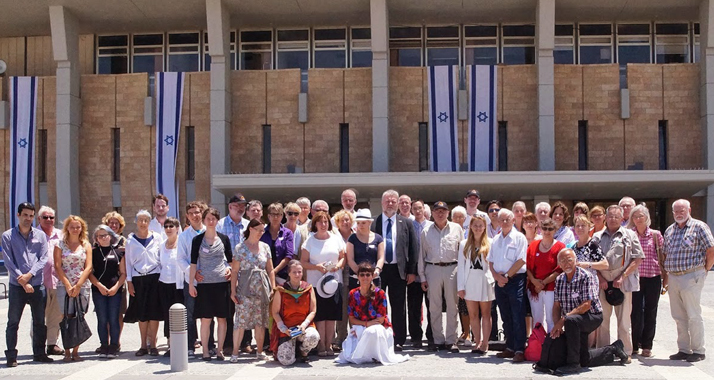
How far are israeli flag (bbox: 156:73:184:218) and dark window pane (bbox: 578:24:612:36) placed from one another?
1569cm

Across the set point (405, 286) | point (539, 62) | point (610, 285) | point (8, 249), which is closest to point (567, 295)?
point (610, 285)

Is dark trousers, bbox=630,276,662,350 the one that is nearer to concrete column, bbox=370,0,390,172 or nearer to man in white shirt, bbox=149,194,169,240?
man in white shirt, bbox=149,194,169,240

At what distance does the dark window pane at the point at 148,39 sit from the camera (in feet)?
106

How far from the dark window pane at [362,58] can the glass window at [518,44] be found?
5.24 m

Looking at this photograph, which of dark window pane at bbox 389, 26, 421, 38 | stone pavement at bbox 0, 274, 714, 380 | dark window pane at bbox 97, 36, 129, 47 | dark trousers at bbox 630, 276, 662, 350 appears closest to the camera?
stone pavement at bbox 0, 274, 714, 380

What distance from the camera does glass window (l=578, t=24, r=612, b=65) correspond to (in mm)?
31062

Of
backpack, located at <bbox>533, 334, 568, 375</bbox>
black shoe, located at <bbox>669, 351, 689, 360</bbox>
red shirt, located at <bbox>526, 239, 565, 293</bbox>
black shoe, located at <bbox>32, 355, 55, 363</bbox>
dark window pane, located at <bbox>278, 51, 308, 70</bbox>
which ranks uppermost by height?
dark window pane, located at <bbox>278, 51, 308, 70</bbox>

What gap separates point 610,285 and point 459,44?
2249 centimetres

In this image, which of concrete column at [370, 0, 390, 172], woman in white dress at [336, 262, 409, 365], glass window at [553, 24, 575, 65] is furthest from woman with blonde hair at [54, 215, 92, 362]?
glass window at [553, 24, 575, 65]

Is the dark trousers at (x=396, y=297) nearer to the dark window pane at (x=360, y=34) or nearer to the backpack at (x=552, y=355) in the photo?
the backpack at (x=552, y=355)

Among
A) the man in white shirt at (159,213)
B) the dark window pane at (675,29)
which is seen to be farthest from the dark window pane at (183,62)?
the man in white shirt at (159,213)

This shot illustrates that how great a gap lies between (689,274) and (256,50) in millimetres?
24126

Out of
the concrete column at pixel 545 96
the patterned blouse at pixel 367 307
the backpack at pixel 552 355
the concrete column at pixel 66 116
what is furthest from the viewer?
the concrete column at pixel 66 116

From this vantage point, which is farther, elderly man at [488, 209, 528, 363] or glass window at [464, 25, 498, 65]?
glass window at [464, 25, 498, 65]
